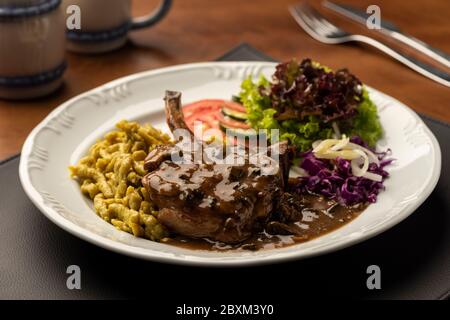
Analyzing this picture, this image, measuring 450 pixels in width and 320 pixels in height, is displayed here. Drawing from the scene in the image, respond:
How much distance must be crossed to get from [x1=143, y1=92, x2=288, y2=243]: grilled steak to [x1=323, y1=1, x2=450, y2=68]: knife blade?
2.16m

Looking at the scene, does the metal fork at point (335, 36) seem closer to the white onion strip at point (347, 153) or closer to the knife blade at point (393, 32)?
the knife blade at point (393, 32)

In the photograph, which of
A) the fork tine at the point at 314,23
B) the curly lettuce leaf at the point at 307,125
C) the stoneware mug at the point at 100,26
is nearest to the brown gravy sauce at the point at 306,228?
the curly lettuce leaf at the point at 307,125

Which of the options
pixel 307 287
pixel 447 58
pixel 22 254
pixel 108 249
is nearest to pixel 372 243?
pixel 307 287

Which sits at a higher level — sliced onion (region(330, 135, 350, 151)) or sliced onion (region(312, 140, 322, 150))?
sliced onion (region(330, 135, 350, 151))

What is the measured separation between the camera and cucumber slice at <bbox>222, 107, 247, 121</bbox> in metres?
4.75

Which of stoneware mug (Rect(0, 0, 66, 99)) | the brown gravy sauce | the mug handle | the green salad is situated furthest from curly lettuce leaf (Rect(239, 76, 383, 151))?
the mug handle

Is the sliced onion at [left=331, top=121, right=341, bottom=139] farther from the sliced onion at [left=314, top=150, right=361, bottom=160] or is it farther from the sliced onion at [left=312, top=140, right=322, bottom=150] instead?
the sliced onion at [left=314, top=150, right=361, bottom=160]

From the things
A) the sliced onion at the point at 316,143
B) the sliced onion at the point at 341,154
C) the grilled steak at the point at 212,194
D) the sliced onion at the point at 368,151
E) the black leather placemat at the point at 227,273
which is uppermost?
the grilled steak at the point at 212,194

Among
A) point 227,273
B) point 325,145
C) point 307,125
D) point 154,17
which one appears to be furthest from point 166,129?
point 154,17

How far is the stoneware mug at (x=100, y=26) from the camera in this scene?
5625mm

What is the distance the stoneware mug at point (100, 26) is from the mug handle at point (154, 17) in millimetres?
123

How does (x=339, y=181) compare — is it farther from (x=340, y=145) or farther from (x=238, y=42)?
(x=238, y=42)

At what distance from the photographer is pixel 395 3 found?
21.5 ft
